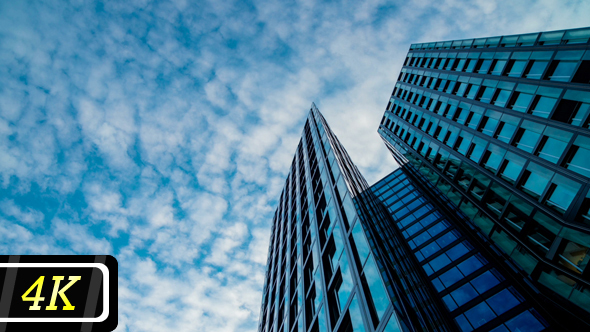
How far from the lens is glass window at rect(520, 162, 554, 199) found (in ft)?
61.5

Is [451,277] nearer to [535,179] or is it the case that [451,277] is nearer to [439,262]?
[439,262]

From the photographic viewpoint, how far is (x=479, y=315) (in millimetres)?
20281

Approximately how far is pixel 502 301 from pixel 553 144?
11.5m

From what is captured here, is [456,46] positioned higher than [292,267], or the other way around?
[456,46]

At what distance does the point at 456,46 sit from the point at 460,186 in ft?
73.1

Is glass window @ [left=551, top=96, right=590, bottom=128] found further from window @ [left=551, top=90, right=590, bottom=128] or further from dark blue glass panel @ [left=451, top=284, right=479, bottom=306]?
dark blue glass panel @ [left=451, top=284, right=479, bottom=306]

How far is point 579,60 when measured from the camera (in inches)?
757

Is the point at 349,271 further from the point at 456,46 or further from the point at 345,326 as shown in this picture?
the point at 456,46

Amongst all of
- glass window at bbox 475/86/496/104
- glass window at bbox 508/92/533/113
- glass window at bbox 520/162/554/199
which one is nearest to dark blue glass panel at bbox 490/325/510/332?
glass window at bbox 520/162/554/199

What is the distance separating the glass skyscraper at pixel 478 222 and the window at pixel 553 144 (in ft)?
0.26

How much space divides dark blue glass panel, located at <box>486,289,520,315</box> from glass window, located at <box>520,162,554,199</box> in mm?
7429

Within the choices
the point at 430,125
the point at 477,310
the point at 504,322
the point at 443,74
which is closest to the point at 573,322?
the point at 504,322

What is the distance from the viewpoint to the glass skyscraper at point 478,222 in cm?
1598

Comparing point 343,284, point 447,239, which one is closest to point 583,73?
point 447,239
